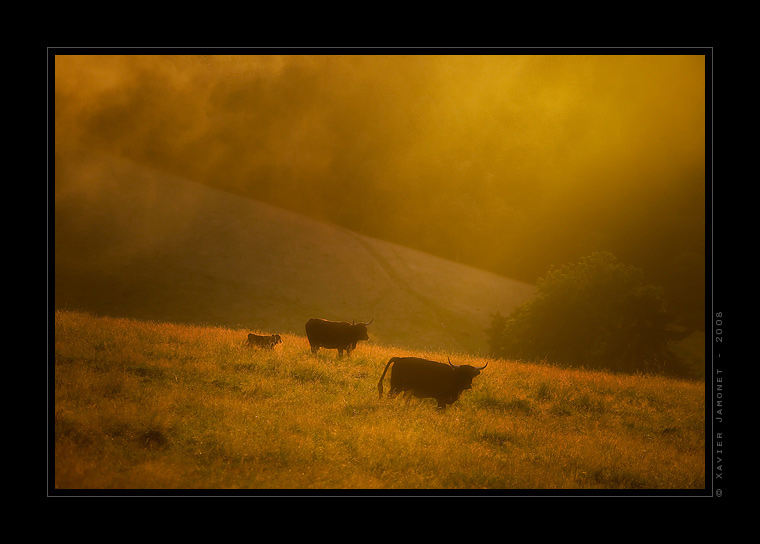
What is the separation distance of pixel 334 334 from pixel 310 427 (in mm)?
3729

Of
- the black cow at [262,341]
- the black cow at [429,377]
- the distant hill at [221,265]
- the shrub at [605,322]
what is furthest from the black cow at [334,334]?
the distant hill at [221,265]

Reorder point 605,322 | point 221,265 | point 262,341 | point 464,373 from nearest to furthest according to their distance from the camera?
1. point 464,373
2. point 262,341
3. point 605,322
4. point 221,265

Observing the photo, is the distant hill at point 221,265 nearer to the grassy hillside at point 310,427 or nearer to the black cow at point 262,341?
the black cow at point 262,341

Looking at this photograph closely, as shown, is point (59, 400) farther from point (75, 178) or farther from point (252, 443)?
point (75, 178)

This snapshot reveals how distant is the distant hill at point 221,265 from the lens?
100 feet

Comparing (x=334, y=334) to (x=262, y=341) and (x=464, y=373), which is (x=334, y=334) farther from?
(x=464, y=373)

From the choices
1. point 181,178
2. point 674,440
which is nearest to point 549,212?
point 181,178

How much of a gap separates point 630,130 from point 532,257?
51.4 ft

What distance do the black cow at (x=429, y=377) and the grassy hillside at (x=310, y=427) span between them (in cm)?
38

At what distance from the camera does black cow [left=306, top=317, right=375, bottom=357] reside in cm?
1162

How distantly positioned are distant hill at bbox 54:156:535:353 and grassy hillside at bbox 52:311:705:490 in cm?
2028

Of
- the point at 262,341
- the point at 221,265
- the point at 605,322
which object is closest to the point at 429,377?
the point at 262,341

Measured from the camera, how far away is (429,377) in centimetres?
897

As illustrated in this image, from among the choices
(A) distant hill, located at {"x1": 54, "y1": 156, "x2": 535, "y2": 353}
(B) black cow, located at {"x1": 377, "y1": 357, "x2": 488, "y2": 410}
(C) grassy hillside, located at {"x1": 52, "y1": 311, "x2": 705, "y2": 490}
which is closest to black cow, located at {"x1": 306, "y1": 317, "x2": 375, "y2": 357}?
(C) grassy hillside, located at {"x1": 52, "y1": 311, "x2": 705, "y2": 490}
